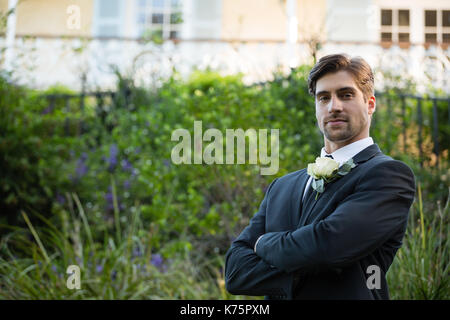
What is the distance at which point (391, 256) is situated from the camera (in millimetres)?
1683

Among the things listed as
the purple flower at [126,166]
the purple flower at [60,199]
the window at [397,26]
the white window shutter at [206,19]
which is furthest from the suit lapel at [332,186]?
the window at [397,26]

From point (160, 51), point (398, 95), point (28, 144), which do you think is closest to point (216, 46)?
point (160, 51)

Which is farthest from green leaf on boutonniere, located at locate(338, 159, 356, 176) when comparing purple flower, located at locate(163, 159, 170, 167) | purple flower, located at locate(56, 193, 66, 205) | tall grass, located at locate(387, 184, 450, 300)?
purple flower, located at locate(56, 193, 66, 205)

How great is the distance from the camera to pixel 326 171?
5.44ft

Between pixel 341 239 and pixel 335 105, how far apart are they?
46cm

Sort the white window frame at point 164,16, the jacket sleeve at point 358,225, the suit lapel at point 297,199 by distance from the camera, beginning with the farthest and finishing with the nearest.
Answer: the white window frame at point 164,16 → the suit lapel at point 297,199 → the jacket sleeve at point 358,225

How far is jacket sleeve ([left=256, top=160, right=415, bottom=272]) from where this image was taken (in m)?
1.53

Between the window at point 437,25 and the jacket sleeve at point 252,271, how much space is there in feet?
36.2

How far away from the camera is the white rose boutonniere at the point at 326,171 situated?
5.43ft

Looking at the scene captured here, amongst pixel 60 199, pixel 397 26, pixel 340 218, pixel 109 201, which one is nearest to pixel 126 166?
pixel 109 201

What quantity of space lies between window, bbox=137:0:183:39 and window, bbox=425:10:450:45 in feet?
20.3

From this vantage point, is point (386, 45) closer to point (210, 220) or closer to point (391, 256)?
point (210, 220)

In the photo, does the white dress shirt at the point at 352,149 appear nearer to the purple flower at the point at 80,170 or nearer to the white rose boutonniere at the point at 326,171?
the white rose boutonniere at the point at 326,171

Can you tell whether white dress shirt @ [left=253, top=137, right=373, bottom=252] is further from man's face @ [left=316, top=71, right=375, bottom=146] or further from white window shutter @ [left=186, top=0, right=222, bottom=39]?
white window shutter @ [left=186, top=0, right=222, bottom=39]
